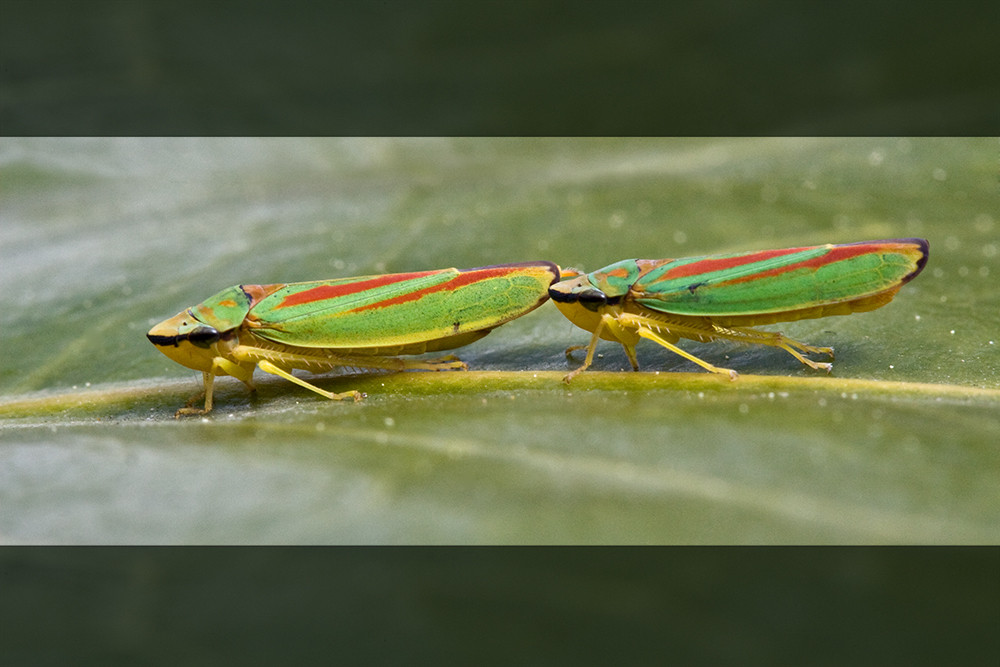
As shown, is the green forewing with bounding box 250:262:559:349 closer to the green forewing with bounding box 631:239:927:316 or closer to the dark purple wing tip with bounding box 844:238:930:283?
the green forewing with bounding box 631:239:927:316

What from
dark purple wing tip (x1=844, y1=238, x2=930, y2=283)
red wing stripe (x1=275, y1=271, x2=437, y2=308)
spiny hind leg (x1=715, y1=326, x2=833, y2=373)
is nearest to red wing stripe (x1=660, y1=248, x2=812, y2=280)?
spiny hind leg (x1=715, y1=326, x2=833, y2=373)

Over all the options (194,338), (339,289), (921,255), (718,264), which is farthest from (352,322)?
(921,255)

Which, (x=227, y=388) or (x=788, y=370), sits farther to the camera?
(x=227, y=388)

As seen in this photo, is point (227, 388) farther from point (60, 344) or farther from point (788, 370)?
point (788, 370)

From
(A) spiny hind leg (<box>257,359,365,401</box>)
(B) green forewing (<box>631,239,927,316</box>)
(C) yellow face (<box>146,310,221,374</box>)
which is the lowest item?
(A) spiny hind leg (<box>257,359,365,401</box>)

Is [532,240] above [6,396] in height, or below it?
above

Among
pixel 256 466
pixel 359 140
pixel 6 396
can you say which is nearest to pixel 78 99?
pixel 359 140

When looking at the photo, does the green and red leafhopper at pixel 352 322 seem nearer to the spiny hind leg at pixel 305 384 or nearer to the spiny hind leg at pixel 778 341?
the spiny hind leg at pixel 305 384
